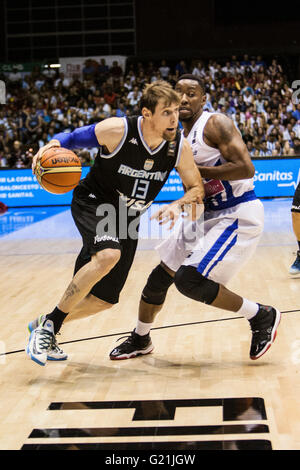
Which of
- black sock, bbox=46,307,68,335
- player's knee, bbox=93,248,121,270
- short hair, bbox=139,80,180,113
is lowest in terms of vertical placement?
black sock, bbox=46,307,68,335

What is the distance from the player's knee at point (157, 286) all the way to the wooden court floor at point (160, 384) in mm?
410

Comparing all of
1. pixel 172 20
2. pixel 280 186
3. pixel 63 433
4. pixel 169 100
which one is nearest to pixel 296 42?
pixel 172 20

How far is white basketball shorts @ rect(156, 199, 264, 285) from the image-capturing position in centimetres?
385

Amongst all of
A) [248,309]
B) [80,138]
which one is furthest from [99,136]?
[248,309]

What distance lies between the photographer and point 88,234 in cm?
385

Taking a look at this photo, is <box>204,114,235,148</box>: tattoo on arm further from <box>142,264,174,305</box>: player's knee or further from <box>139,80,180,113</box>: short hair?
<box>142,264,174,305</box>: player's knee

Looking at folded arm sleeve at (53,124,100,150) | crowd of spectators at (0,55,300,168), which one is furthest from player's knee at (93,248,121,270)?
crowd of spectators at (0,55,300,168)

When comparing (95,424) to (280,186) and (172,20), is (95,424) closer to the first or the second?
(280,186)

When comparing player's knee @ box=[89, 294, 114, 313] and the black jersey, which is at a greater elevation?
the black jersey

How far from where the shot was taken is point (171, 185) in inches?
621

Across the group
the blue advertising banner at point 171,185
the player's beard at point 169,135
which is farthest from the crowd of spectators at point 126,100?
the player's beard at point 169,135

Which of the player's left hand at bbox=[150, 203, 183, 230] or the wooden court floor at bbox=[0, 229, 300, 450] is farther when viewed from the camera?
the player's left hand at bbox=[150, 203, 183, 230]
